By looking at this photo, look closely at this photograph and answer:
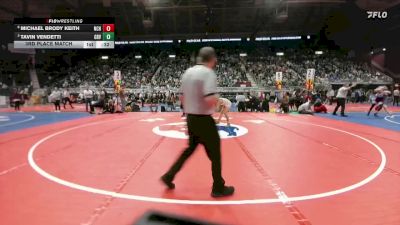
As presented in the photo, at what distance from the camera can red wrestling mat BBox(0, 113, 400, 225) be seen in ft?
10.6

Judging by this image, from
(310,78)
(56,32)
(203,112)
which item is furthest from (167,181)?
(310,78)

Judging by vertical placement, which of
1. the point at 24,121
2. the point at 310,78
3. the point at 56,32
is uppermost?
the point at 56,32

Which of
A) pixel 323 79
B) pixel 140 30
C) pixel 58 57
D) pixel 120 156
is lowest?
pixel 120 156

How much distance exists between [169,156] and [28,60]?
39.0 meters

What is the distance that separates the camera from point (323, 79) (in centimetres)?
3625

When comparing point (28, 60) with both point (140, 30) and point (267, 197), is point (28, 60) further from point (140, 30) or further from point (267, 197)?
point (267, 197)

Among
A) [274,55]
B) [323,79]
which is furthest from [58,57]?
[323,79]

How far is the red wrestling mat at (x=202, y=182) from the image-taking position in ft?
10.6

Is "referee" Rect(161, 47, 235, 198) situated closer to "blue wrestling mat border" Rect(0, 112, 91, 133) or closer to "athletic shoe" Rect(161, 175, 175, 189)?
"athletic shoe" Rect(161, 175, 175, 189)

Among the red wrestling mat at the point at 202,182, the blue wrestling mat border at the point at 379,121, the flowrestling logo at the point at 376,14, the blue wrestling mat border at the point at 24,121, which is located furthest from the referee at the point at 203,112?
the flowrestling logo at the point at 376,14

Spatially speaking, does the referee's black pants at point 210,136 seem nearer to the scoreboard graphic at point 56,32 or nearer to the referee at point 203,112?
the referee at point 203,112

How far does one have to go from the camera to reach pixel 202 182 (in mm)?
4418
